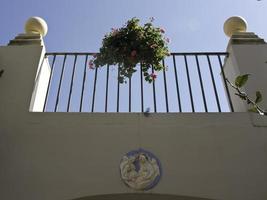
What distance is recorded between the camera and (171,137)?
3.47m

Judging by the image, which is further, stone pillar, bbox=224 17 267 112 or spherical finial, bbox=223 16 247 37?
spherical finial, bbox=223 16 247 37

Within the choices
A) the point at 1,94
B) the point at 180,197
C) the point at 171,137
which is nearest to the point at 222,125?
the point at 171,137

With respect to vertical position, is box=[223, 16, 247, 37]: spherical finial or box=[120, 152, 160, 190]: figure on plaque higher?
box=[223, 16, 247, 37]: spherical finial

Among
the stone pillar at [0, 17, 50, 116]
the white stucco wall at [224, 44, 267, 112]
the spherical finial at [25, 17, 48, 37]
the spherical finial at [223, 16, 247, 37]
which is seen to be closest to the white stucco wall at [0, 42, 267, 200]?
the stone pillar at [0, 17, 50, 116]

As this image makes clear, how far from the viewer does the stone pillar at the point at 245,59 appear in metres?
3.85

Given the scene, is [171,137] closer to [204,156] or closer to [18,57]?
[204,156]

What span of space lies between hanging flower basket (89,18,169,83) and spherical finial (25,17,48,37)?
3.32ft

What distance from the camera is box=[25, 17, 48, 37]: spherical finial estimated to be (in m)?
4.56

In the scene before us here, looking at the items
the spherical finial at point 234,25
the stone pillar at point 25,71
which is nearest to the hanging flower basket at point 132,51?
the stone pillar at point 25,71

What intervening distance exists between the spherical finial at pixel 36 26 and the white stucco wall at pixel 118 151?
1152 mm

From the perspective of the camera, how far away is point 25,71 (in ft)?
13.2

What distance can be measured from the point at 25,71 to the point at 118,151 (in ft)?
5.18

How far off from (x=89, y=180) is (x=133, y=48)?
1627 millimetres

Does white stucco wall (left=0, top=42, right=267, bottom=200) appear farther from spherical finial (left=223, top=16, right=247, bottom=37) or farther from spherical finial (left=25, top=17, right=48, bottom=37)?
spherical finial (left=223, top=16, right=247, bottom=37)
